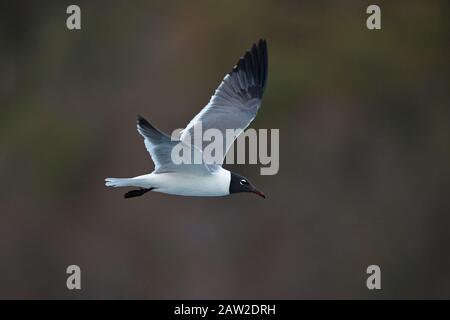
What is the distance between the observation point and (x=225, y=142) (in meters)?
5.52

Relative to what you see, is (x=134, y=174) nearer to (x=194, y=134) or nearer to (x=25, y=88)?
(x=25, y=88)

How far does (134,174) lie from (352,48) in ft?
11.5

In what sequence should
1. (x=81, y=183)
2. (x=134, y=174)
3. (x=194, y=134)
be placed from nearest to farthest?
(x=194, y=134), (x=134, y=174), (x=81, y=183)

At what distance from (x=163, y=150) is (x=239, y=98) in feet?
3.19

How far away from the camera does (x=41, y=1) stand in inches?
560

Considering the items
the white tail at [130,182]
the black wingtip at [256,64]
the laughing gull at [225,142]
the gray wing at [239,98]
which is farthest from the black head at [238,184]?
the black wingtip at [256,64]

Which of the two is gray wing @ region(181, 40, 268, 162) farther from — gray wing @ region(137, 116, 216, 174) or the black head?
gray wing @ region(137, 116, 216, 174)

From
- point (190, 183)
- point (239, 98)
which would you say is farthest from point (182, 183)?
point (239, 98)

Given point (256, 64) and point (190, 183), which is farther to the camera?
point (256, 64)

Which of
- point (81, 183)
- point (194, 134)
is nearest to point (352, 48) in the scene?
point (81, 183)

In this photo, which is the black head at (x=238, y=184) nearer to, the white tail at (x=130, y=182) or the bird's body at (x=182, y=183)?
the bird's body at (x=182, y=183)

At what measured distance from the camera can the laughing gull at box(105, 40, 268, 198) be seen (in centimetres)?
504

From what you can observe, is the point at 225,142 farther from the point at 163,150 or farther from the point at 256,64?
the point at 256,64

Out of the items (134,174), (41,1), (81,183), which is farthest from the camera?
(41,1)
